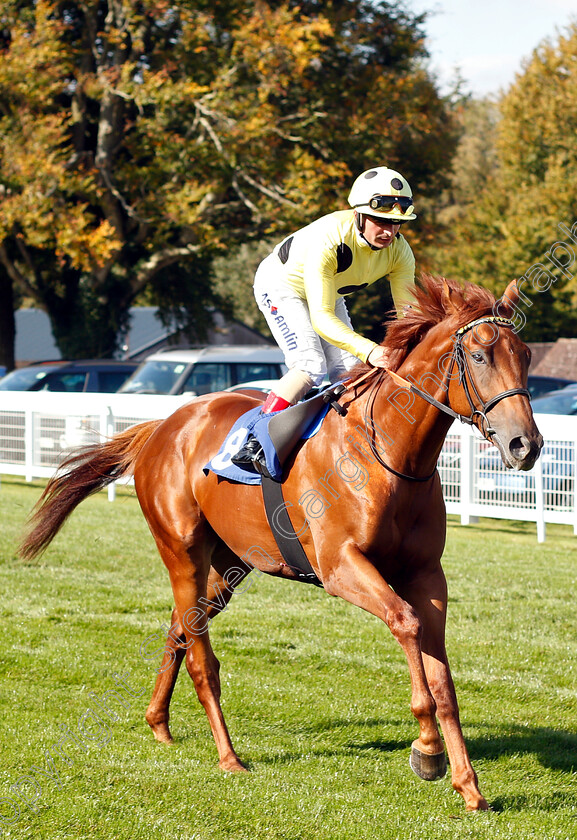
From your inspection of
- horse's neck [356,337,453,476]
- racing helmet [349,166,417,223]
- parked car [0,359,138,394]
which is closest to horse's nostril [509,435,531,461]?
horse's neck [356,337,453,476]

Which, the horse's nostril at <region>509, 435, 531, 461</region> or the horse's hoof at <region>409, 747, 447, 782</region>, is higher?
the horse's nostril at <region>509, 435, 531, 461</region>

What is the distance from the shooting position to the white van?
1478 cm

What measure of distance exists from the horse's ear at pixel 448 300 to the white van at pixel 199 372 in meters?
11.0

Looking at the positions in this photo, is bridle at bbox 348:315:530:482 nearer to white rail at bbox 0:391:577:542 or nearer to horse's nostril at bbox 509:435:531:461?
horse's nostril at bbox 509:435:531:461

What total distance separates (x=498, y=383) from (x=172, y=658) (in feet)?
7.28

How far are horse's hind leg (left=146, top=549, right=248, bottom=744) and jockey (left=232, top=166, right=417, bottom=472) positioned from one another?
890mm

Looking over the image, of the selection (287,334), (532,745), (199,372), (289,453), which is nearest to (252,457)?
(289,453)

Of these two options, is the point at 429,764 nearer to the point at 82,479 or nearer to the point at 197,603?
the point at 197,603

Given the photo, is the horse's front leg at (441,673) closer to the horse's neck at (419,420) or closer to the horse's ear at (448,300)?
the horse's neck at (419,420)

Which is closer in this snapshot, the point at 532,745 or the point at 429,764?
the point at 429,764

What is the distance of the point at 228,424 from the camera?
15.4ft

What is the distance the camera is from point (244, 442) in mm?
4246

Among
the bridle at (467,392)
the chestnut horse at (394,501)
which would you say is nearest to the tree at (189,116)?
the chestnut horse at (394,501)

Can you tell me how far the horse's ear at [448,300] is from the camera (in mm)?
3680
